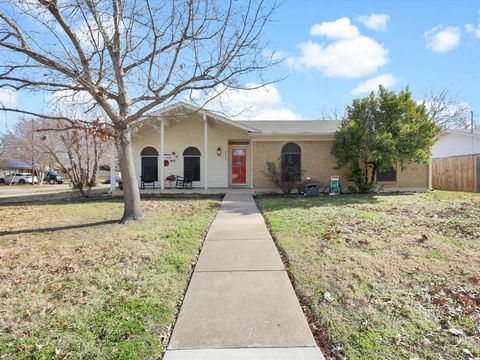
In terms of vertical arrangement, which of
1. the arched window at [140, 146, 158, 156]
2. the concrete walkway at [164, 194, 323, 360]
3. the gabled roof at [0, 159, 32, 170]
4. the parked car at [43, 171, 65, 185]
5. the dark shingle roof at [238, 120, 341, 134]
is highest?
the dark shingle roof at [238, 120, 341, 134]

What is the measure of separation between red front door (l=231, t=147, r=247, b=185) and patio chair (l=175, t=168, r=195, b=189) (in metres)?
2.16

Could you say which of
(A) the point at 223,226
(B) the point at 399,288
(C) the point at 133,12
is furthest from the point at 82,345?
(C) the point at 133,12

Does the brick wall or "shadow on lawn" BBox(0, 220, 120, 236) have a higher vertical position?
the brick wall

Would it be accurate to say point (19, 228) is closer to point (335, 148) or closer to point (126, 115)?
point (126, 115)

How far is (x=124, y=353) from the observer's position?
3.06 metres

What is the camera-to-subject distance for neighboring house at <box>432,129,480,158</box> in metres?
26.2

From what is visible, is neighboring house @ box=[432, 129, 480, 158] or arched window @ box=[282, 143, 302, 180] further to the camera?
neighboring house @ box=[432, 129, 480, 158]

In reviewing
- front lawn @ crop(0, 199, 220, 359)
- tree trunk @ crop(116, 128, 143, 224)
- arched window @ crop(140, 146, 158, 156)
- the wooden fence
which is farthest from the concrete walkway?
the wooden fence

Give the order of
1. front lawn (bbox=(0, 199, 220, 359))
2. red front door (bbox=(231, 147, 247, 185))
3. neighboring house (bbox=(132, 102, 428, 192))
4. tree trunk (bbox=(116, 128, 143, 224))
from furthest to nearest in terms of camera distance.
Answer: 1. red front door (bbox=(231, 147, 247, 185))
2. neighboring house (bbox=(132, 102, 428, 192))
3. tree trunk (bbox=(116, 128, 143, 224))
4. front lawn (bbox=(0, 199, 220, 359))

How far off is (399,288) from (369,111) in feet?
37.3

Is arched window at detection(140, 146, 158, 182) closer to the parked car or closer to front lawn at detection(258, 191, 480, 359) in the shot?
front lawn at detection(258, 191, 480, 359)

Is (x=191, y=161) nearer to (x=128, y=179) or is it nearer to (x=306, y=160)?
(x=306, y=160)

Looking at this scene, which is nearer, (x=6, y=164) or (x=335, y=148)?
(x=335, y=148)

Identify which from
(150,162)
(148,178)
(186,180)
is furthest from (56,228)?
(150,162)
